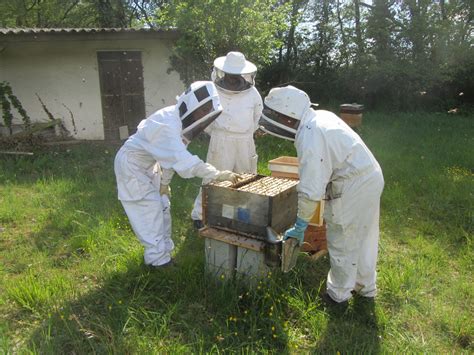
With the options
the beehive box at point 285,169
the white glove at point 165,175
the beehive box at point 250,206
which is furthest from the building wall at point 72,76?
the beehive box at point 250,206

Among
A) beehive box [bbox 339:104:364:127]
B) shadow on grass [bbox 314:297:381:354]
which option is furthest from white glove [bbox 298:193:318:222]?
beehive box [bbox 339:104:364:127]

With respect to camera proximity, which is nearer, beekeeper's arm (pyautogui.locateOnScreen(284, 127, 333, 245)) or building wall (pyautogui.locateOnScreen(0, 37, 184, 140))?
beekeeper's arm (pyautogui.locateOnScreen(284, 127, 333, 245))

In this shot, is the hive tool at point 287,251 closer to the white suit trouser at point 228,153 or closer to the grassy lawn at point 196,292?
the grassy lawn at point 196,292

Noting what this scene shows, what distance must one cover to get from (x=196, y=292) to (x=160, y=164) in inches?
40.7

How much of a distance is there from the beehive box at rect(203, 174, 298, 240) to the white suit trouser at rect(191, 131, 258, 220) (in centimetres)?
95

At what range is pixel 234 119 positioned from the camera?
4074 millimetres

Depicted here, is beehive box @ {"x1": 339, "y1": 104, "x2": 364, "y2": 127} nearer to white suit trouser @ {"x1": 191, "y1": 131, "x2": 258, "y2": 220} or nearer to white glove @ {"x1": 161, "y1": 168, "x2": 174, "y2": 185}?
white suit trouser @ {"x1": 191, "y1": 131, "x2": 258, "y2": 220}

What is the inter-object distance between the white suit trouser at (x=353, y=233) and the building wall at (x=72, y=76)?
704cm

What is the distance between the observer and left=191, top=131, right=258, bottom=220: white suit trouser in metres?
4.16

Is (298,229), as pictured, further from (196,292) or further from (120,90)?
(120,90)

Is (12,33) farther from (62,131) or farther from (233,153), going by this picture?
(233,153)

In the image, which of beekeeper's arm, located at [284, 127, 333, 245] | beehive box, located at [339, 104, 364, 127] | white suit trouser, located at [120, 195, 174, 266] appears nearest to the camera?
beekeeper's arm, located at [284, 127, 333, 245]

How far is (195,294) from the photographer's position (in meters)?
2.99

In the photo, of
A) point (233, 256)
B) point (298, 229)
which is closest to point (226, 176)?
point (233, 256)
